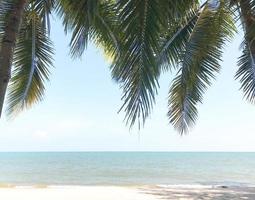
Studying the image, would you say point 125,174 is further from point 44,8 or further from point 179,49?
point 44,8

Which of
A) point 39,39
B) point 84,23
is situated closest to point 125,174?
point 39,39

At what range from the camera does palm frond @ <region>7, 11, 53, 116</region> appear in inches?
271

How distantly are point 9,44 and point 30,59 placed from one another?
1790 mm

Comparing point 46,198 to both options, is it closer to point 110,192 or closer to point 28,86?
point 110,192

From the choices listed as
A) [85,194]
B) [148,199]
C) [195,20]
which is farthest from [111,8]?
[85,194]

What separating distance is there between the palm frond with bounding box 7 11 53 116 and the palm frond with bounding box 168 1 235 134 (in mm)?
2190

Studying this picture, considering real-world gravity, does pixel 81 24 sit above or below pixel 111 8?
below

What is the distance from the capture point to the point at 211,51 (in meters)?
8.15

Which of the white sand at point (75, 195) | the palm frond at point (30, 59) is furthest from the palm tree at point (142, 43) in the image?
the white sand at point (75, 195)

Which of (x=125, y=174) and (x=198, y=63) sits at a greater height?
(x=198, y=63)

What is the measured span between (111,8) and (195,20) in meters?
2.31

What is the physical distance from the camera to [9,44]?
5.22 m

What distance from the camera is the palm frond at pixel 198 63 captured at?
7.75 m

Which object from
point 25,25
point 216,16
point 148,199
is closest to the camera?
point 25,25
